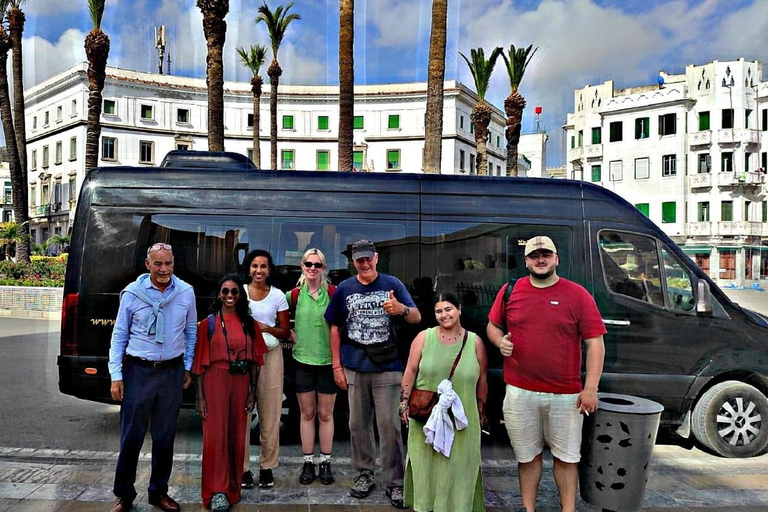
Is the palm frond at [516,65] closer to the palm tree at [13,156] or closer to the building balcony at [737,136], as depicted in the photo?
the palm tree at [13,156]

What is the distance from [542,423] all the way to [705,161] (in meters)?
51.1

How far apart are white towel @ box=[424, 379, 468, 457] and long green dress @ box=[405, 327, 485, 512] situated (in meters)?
0.06

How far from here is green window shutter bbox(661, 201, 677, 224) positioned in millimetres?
47469

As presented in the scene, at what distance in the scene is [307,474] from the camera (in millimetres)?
4805

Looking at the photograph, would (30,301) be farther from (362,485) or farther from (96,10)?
(362,485)

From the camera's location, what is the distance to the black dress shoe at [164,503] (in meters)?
4.23

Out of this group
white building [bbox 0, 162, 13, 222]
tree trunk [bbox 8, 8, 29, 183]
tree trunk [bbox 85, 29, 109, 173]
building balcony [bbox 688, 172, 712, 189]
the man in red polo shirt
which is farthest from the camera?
white building [bbox 0, 162, 13, 222]

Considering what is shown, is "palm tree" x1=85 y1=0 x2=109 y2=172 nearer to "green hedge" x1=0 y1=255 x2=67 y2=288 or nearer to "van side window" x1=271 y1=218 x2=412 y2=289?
"green hedge" x1=0 y1=255 x2=67 y2=288

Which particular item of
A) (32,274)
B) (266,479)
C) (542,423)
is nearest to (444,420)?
(542,423)

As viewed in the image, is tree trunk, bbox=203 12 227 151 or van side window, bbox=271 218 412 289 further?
tree trunk, bbox=203 12 227 151

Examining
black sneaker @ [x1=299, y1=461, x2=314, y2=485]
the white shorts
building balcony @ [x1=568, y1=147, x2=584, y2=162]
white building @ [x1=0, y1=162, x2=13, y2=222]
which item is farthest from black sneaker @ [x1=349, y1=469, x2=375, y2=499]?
white building @ [x1=0, y1=162, x2=13, y2=222]

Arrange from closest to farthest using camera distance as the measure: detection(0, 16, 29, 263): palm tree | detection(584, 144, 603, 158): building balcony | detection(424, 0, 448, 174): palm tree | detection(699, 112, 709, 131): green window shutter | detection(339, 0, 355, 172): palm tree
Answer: detection(424, 0, 448, 174): palm tree
detection(339, 0, 355, 172): palm tree
detection(0, 16, 29, 263): palm tree
detection(699, 112, 709, 131): green window shutter
detection(584, 144, 603, 158): building balcony

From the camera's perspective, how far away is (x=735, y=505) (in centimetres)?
449

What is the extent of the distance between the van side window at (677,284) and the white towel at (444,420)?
2.86 meters
